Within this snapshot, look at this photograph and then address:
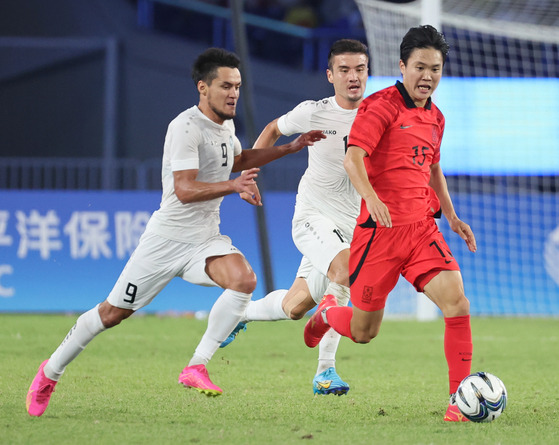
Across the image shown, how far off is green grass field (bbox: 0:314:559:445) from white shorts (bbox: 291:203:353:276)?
0.93 metres

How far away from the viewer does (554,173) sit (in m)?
15.4

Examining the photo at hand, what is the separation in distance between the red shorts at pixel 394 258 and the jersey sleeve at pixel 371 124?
48 cm

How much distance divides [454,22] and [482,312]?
165 inches

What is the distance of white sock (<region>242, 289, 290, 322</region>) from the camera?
7184 mm

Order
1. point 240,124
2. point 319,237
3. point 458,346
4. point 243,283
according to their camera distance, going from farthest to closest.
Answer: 1. point 240,124
2. point 319,237
3. point 243,283
4. point 458,346

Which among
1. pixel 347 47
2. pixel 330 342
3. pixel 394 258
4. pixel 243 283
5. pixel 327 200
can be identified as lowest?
pixel 330 342

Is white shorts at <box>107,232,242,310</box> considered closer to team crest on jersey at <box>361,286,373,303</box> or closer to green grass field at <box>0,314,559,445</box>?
green grass field at <box>0,314,559,445</box>

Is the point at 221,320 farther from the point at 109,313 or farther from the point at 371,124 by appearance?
the point at 371,124

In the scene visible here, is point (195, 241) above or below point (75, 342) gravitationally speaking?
above

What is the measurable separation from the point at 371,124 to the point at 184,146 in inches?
44.5

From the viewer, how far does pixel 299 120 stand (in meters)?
7.19

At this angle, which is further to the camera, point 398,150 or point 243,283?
point 243,283

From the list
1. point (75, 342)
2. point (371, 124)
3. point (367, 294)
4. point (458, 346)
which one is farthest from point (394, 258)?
point (75, 342)

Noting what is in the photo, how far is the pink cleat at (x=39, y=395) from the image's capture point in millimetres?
5430
